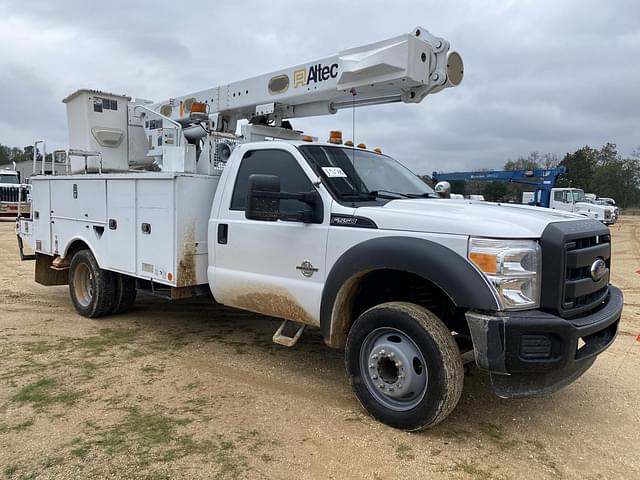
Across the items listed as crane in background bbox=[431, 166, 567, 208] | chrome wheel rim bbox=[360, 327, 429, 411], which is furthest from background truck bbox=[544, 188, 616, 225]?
chrome wheel rim bbox=[360, 327, 429, 411]

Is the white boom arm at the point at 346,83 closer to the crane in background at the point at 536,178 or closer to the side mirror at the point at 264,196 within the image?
the side mirror at the point at 264,196

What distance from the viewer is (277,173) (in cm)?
460

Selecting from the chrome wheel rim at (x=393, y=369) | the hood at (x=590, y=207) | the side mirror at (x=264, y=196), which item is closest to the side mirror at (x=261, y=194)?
the side mirror at (x=264, y=196)

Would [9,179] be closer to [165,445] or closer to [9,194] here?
[9,194]

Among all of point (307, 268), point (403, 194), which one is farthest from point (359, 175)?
point (307, 268)

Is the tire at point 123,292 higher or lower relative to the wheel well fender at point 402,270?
lower

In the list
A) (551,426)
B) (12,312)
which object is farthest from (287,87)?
(12,312)

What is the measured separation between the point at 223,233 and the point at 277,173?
79 cm

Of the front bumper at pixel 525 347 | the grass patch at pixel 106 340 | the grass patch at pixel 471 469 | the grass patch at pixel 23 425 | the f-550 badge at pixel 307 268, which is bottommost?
the grass patch at pixel 471 469

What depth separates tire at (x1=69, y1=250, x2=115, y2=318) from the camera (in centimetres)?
634

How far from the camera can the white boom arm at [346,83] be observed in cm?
472

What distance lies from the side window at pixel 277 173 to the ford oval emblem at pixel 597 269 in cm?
209

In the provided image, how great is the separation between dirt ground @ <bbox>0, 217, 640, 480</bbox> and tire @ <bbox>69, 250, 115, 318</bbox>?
1.94 ft

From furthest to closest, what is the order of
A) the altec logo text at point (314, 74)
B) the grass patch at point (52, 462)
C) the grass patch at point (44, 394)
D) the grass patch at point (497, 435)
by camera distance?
the altec logo text at point (314, 74) < the grass patch at point (44, 394) < the grass patch at point (497, 435) < the grass patch at point (52, 462)
